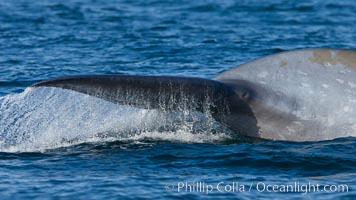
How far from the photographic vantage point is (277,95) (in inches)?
349

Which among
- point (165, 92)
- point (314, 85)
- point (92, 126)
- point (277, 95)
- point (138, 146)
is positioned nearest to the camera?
point (165, 92)

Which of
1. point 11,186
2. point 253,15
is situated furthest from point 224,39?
point 11,186

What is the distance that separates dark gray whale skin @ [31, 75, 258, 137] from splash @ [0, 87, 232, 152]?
57 cm

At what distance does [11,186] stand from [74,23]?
14.4m

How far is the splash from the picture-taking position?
10047 millimetres

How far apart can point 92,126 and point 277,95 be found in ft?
10.1

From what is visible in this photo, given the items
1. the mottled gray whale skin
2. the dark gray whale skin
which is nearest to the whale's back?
the mottled gray whale skin

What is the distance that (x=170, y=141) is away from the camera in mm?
10117

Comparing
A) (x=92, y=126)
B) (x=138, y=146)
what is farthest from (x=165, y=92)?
(x=92, y=126)

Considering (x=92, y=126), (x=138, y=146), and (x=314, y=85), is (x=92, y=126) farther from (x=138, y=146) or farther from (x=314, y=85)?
(x=314, y=85)

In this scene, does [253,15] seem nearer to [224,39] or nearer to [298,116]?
[224,39]

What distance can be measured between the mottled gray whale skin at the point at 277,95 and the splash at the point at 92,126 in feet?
1.84

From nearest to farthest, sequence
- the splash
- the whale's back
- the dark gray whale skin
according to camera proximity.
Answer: the dark gray whale skin → the whale's back → the splash

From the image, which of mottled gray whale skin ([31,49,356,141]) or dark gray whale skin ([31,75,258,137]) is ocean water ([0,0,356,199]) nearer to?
mottled gray whale skin ([31,49,356,141])
